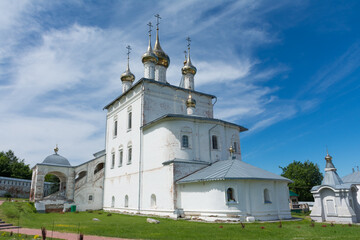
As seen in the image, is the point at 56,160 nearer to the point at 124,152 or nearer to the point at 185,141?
the point at 124,152

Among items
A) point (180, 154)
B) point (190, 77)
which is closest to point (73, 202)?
point (180, 154)

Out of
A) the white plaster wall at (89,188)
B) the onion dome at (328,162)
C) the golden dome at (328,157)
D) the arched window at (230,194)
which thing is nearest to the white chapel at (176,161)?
the arched window at (230,194)

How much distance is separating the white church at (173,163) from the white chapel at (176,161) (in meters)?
0.05

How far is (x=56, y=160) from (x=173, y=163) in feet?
45.3

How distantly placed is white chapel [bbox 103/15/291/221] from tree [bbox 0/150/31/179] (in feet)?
74.9

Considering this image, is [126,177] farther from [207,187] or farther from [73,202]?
[207,187]

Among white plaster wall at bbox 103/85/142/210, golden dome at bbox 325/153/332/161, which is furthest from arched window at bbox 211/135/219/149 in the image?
golden dome at bbox 325/153/332/161

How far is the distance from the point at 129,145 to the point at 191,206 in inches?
336

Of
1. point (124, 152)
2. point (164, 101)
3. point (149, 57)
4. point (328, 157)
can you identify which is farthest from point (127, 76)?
point (328, 157)

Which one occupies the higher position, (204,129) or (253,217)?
(204,129)

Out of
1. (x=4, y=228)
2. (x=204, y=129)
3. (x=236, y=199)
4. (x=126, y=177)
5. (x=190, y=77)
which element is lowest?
(x=4, y=228)

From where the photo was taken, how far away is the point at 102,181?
989 inches

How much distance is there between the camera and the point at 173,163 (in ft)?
54.5

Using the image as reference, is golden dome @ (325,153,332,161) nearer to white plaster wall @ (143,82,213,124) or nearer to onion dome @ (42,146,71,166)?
white plaster wall @ (143,82,213,124)
